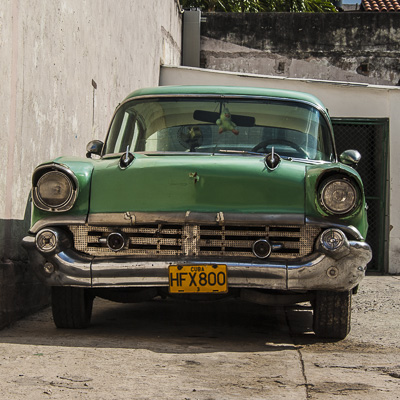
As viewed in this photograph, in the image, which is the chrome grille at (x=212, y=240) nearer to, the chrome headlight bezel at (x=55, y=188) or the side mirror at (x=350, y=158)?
the chrome headlight bezel at (x=55, y=188)

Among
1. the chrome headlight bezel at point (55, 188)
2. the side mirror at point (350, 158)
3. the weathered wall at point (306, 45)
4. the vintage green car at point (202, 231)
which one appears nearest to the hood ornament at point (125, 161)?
the vintage green car at point (202, 231)

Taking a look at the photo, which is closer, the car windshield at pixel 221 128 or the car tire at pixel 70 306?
the car tire at pixel 70 306

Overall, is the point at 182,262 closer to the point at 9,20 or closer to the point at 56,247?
the point at 56,247

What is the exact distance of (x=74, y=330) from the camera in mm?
5277

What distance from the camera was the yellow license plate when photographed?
15.5ft

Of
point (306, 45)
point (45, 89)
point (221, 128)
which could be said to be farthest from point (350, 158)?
point (306, 45)

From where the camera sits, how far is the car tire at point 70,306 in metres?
5.17

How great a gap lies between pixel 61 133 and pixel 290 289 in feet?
10.2

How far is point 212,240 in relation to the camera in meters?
4.87

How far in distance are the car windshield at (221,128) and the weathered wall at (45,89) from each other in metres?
0.70

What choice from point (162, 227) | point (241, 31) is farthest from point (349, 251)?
point (241, 31)

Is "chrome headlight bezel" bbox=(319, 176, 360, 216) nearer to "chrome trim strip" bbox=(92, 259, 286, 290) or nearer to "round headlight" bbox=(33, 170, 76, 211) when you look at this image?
"chrome trim strip" bbox=(92, 259, 286, 290)

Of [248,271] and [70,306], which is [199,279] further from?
[70,306]

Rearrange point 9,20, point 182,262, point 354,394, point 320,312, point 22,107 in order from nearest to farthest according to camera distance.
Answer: point 354,394
point 182,262
point 320,312
point 9,20
point 22,107
